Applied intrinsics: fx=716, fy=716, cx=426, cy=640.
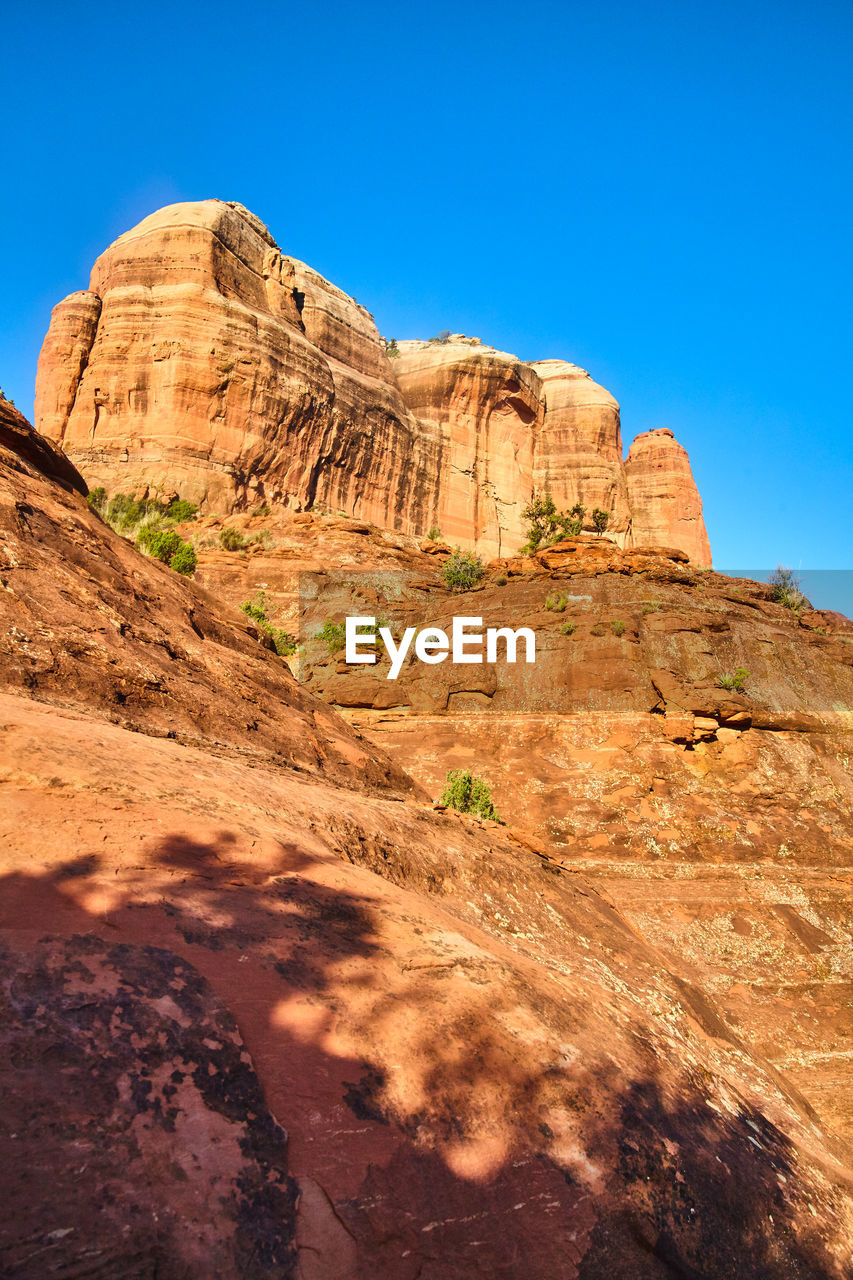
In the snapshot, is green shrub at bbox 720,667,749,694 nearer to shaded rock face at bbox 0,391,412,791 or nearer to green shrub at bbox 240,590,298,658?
shaded rock face at bbox 0,391,412,791

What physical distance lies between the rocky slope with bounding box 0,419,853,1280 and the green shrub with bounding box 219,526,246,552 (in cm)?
2279

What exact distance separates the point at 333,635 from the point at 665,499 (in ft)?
134

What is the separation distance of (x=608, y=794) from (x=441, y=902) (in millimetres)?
10167

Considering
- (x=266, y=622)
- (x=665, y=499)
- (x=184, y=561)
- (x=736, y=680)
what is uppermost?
(x=665, y=499)

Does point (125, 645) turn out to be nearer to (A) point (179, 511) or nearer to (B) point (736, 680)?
(B) point (736, 680)

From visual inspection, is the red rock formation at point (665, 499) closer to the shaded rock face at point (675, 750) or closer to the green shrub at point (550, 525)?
the green shrub at point (550, 525)

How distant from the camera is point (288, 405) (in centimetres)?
3581

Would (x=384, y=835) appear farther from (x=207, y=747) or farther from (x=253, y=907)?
(x=253, y=907)

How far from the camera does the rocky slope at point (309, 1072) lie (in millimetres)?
1784

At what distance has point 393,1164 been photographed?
2.13 metres

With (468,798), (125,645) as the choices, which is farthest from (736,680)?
(125,645)

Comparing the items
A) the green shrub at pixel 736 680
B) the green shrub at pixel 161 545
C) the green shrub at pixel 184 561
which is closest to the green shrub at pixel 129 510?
the green shrub at pixel 161 545

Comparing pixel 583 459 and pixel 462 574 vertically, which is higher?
pixel 583 459

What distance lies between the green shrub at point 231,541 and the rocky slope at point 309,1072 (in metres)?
22.8
